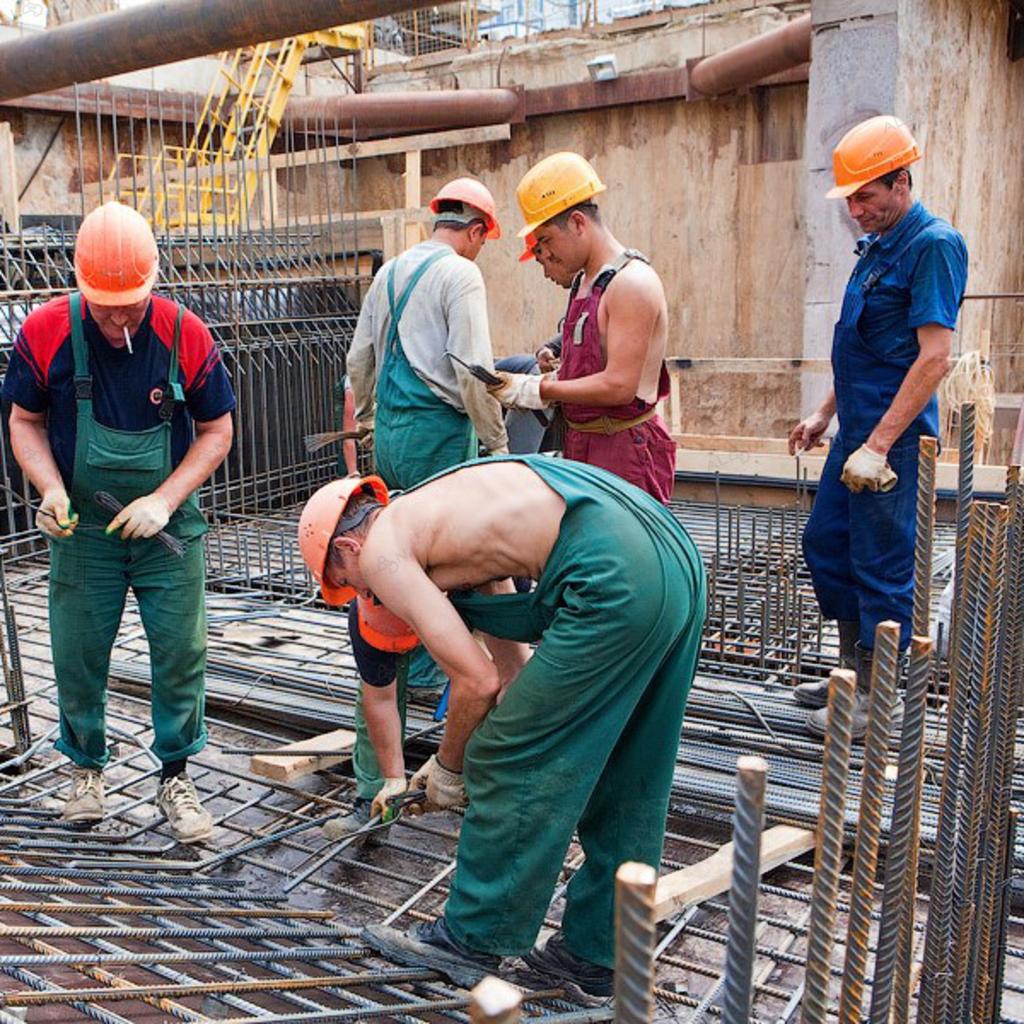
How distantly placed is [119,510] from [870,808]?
8.00 ft

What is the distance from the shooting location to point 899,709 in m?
4.07

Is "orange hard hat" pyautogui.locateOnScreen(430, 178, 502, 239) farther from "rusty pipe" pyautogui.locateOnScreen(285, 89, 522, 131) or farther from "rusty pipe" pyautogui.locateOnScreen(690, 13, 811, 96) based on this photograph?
"rusty pipe" pyautogui.locateOnScreen(285, 89, 522, 131)

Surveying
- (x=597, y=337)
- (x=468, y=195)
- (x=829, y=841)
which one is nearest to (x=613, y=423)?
(x=597, y=337)

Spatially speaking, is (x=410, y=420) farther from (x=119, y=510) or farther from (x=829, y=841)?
(x=829, y=841)

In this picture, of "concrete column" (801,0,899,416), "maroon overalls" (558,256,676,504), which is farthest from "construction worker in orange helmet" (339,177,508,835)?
"concrete column" (801,0,899,416)

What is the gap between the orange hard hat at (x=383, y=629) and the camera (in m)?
2.94

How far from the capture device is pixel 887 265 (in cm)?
371

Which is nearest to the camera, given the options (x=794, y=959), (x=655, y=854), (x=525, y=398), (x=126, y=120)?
(x=655, y=854)

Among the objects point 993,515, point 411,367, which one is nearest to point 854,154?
point 411,367

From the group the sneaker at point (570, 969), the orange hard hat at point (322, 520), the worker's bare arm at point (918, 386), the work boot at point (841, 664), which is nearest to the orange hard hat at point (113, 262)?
the orange hard hat at point (322, 520)

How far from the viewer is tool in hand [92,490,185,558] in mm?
3387

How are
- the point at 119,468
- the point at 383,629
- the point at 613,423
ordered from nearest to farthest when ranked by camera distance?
the point at 383,629 < the point at 119,468 < the point at 613,423

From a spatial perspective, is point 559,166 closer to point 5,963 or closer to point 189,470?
point 189,470

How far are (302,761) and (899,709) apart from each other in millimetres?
2092
